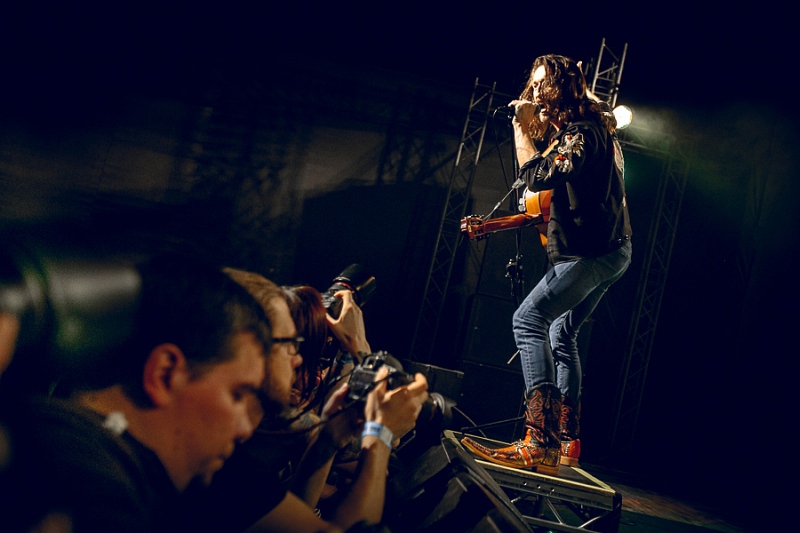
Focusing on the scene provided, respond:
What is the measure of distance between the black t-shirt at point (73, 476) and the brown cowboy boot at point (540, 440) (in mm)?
1502

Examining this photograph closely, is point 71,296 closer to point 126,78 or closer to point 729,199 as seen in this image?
point 126,78

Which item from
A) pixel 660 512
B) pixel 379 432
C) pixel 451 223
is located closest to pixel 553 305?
pixel 379 432

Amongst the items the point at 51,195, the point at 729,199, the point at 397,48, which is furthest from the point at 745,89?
the point at 51,195

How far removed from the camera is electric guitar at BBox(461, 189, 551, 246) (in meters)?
2.28

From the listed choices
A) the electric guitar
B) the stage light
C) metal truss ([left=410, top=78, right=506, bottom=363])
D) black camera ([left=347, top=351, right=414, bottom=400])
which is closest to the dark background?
metal truss ([left=410, top=78, right=506, bottom=363])

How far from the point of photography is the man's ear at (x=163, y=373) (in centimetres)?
88

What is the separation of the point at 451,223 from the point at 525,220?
3.33 meters

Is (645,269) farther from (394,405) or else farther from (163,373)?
(163,373)

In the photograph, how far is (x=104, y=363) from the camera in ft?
2.92

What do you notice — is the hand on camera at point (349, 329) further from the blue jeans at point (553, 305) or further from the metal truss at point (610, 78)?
the metal truss at point (610, 78)

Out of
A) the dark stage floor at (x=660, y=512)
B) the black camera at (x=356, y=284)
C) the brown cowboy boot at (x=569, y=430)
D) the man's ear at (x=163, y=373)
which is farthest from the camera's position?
the dark stage floor at (x=660, y=512)

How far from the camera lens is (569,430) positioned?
2104 mm

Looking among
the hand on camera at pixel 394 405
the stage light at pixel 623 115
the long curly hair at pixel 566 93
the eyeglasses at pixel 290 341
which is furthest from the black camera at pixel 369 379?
the stage light at pixel 623 115

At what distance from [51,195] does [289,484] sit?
584 cm
